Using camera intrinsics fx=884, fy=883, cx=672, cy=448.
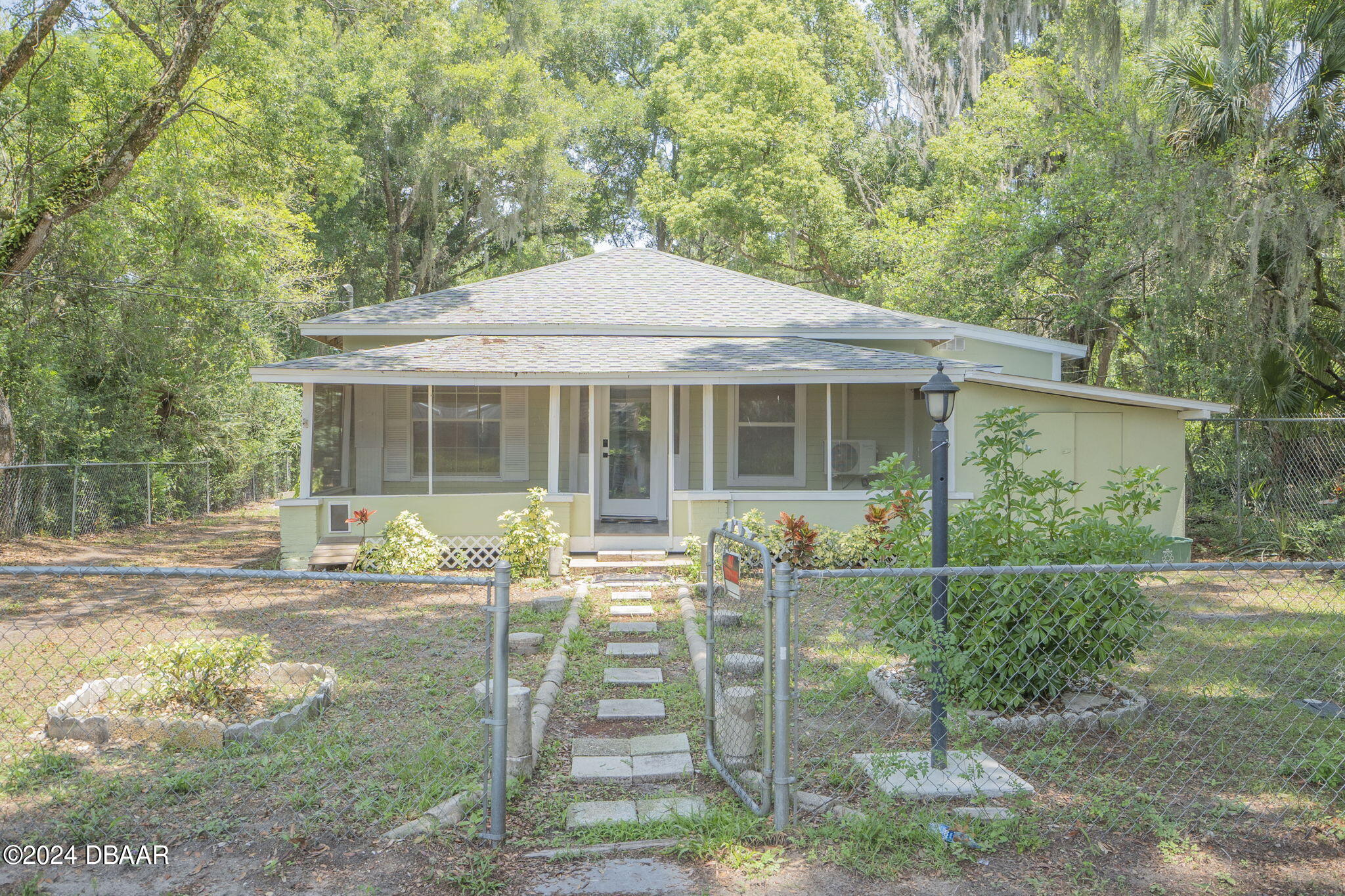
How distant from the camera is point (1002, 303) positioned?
17.6 meters

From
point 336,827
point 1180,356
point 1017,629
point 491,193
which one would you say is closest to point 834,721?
point 1017,629

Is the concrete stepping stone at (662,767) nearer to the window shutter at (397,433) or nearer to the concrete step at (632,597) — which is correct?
the concrete step at (632,597)

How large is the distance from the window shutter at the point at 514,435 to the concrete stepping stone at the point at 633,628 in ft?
19.4

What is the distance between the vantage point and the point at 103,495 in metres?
15.6

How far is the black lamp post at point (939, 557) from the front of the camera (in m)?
4.44

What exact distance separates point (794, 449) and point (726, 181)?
12.6m

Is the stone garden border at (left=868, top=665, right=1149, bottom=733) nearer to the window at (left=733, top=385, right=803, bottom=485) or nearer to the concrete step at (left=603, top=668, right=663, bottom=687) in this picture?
the concrete step at (left=603, top=668, right=663, bottom=687)

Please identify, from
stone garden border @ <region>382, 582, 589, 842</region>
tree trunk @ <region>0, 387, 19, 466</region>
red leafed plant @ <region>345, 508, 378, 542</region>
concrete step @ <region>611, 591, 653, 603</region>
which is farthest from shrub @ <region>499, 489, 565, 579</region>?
tree trunk @ <region>0, 387, 19, 466</region>

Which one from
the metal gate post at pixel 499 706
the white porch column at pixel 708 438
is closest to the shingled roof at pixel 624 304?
the white porch column at pixel 708 438

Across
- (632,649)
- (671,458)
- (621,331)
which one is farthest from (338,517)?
(632,649)

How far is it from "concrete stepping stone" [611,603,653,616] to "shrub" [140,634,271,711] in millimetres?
4115

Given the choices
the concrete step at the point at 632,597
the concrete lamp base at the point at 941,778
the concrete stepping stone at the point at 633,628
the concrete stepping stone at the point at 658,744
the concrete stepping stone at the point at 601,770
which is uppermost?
the concrete step at the point at 632,597

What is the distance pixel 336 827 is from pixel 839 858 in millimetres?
2260

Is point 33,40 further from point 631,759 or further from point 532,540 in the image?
point 631,759
